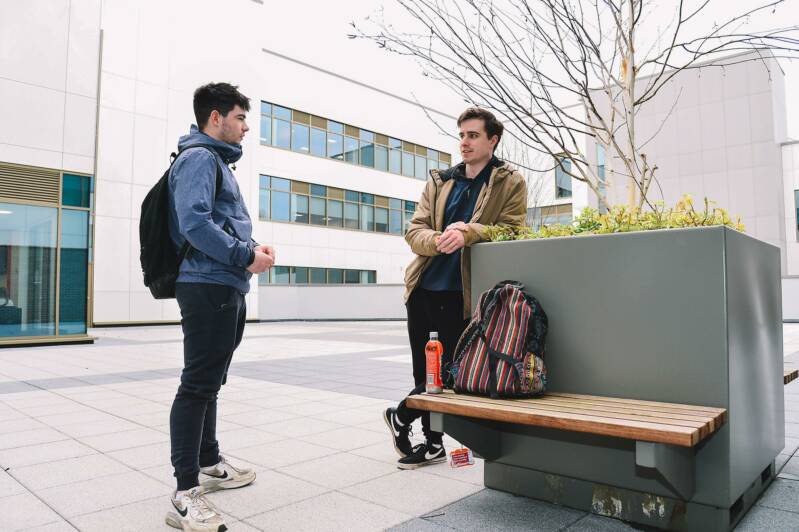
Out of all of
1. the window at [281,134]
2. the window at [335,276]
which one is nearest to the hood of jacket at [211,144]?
the window at [281,134]

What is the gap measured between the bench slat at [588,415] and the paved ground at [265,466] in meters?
0.55

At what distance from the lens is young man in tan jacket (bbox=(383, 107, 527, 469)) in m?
3.55

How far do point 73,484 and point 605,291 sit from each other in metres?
3.02

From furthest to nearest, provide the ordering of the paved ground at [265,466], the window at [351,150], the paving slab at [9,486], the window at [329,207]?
the window at [351,150], the window at [329,207], the paving slab at [9,486], the paved ground at [265,466]

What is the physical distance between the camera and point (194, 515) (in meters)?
2.64

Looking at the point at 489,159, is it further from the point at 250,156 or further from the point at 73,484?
the point at 250,156

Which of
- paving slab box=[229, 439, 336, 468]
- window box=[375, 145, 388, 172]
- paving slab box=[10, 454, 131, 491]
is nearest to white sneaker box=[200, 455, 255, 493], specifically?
paving slab box=[229, 439, 336, 468]

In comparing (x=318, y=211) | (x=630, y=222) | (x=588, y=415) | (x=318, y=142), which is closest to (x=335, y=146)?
(x=318, y=142)

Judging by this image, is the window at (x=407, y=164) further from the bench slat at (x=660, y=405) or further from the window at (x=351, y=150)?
the bench slat at (x=660, y=405)

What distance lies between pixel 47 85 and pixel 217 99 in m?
12.9

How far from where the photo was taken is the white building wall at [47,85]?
42.7ft

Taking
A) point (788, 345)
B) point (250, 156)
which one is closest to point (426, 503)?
point (788, 345)

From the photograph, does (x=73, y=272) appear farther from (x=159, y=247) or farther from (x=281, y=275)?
(x=281, y=275)

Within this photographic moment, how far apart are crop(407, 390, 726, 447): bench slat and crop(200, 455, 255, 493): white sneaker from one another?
3.71 feet
